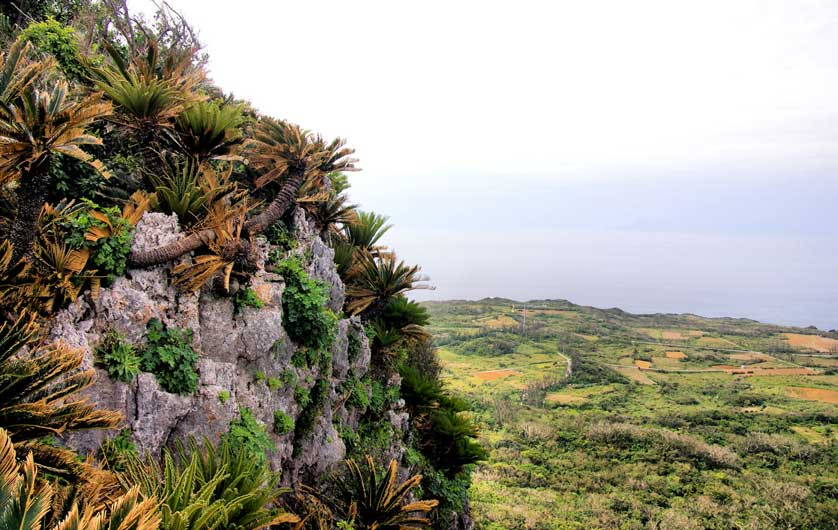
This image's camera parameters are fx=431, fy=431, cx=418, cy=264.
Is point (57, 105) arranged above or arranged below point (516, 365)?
above

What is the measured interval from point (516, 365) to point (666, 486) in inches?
835

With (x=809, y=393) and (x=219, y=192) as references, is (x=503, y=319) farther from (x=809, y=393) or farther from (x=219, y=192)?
(x=219, y=192)

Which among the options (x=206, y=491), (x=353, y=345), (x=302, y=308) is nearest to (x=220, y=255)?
(x=302, y=308)

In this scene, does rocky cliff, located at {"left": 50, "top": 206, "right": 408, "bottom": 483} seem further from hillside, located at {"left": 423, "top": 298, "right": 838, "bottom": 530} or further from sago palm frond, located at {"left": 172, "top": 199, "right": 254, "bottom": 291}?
hillside, located at {"left": 423, "top": 298, "right": 838, "bottom": 530}

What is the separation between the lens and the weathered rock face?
13.7 feet

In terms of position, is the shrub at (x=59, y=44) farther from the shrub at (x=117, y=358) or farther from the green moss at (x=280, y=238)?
the shrub at (x=117, y=358)

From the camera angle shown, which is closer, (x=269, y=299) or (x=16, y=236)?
(x=16, y=236)

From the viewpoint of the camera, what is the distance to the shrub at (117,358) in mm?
4145

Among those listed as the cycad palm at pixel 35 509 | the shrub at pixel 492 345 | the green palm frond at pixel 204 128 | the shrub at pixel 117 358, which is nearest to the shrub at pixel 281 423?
the shrub at pixel 117 358

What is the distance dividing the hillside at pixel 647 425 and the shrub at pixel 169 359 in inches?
411

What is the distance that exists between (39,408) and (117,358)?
136 centimetres

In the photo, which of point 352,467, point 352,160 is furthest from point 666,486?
point 352,160

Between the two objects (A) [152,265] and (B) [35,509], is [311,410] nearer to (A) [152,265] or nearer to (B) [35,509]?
(A) [152,265]

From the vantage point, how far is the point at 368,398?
8383 mm
